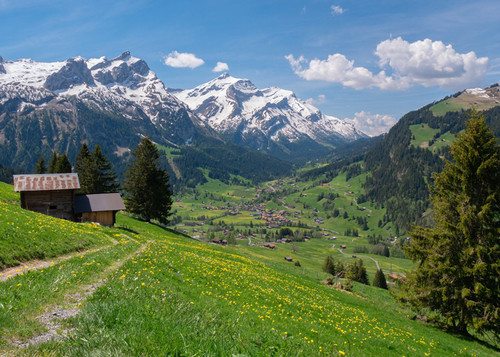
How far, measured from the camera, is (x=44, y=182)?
45281 mm

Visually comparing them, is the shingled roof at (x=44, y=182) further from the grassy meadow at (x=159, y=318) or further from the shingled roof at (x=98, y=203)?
the grassy meadow at (x=159, y=318)

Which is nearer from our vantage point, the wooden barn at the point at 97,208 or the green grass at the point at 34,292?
the green grass at the point at 34,292

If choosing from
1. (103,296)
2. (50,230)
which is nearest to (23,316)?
(103,296)

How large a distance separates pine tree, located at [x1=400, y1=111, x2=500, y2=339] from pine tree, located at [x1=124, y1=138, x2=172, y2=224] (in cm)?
5503

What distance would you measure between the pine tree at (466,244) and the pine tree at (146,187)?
55.0 m

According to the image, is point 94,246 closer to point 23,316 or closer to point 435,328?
point 23,316

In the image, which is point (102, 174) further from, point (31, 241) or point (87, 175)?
point (31, 241)

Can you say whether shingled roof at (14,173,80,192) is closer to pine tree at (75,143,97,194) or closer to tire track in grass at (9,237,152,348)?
pine tree at (75,143,97,194)

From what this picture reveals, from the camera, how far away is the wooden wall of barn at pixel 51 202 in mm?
44500

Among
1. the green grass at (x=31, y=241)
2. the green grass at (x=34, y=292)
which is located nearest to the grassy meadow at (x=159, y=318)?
the green grass at (x=34, y=292)

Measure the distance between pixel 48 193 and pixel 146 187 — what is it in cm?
2223

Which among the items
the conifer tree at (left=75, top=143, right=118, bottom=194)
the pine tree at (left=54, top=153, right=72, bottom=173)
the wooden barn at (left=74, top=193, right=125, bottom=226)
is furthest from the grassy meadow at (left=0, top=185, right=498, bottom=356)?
the pine tree at (left=54, top=153, right=72, bottom=173)

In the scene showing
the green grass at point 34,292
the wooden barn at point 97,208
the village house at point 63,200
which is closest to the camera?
the green grass at point 34,292

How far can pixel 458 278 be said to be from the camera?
25.4 metres
